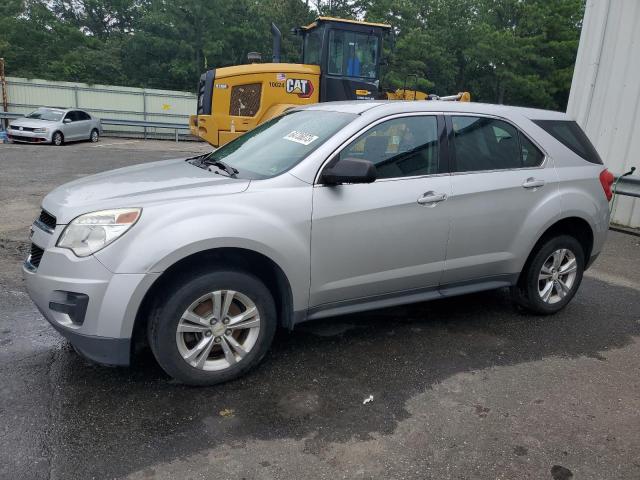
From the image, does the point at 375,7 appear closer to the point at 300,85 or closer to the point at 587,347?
the point at 300,85

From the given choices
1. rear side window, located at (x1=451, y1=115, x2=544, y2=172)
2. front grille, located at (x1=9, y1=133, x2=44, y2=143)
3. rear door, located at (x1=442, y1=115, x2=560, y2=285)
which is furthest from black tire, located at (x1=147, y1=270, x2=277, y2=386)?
front grille, located at (x1=9, y1=133, x2=44, y2=143)

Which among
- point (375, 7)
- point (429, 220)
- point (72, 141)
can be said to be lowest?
point (72, 141)

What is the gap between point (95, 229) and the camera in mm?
2990

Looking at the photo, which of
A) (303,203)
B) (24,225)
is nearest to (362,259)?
(303,203)

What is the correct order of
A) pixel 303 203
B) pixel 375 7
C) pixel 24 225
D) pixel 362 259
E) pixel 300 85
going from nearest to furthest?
pixel 303 203 → pixel 362 259 → pixel 24 225 → pixel 300 85 → pixel 375 7

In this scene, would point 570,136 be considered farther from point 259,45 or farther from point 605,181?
point 259,45

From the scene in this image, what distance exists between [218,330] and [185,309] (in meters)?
0.26

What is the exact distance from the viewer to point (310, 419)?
10.1 ft

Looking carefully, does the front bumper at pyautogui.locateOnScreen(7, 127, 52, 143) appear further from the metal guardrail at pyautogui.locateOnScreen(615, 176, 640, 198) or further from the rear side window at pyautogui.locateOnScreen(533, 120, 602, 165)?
the rear side window at pyautogui.locateOnScreen(533, 120, 602, 165)

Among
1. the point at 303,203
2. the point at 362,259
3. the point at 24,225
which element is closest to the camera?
the point at 303,203

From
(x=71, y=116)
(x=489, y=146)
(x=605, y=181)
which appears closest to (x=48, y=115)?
(x=71, y=116)

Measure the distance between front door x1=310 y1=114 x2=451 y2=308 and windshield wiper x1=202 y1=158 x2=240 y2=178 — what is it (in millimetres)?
615

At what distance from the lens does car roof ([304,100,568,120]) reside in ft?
12.8

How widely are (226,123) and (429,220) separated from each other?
8.62 m
